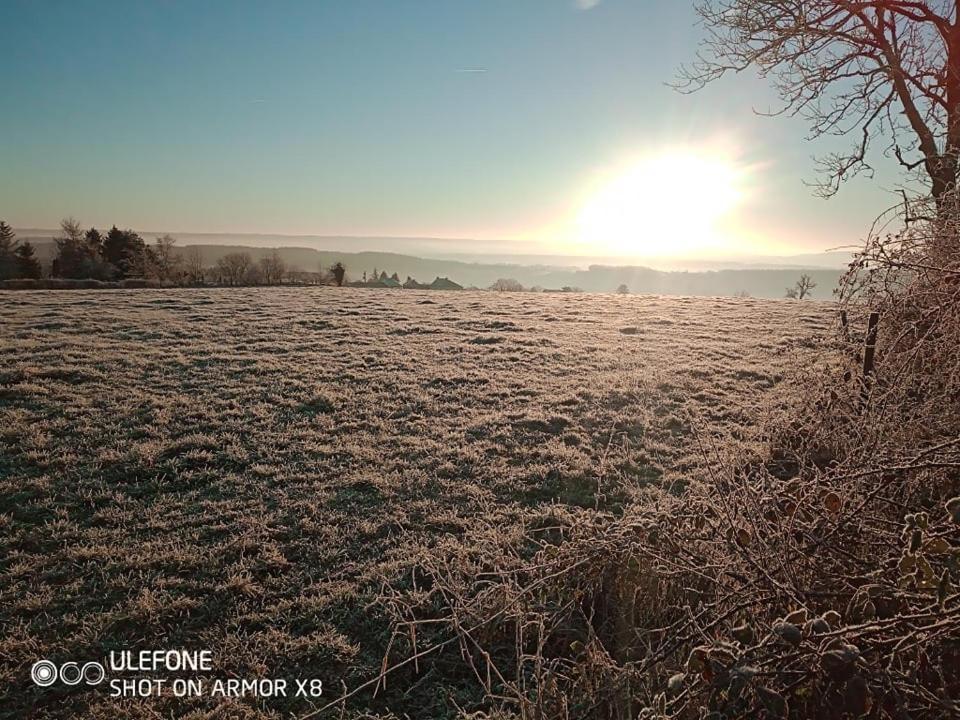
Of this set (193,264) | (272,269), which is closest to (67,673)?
(272,269)

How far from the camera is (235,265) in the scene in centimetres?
3650

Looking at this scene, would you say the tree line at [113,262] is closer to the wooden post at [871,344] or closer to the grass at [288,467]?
the grass at [288,467]

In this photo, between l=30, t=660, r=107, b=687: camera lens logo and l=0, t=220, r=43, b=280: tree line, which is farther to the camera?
l=0, t=220, r=43, b=280: tree line

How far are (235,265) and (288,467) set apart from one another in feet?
116

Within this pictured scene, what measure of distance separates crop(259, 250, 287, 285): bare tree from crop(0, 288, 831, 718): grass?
17.0 metres

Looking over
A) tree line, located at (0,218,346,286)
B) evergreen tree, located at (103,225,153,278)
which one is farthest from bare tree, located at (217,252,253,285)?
evergreen tree, located at (103,225,153,278)

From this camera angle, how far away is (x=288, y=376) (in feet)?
31.8

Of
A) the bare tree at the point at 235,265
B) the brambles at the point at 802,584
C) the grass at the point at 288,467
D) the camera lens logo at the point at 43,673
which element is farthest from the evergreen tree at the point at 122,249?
the brambles at the point at 802,584

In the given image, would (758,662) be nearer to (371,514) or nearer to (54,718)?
(54,718)

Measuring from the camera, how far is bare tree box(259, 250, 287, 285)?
3045 centimetres

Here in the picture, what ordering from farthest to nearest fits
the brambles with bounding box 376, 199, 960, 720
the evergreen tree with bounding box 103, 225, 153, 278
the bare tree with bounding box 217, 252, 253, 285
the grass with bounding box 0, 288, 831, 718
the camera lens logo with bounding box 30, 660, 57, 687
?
the evergreen tree with bounding box 103, 225, 153, 278
the bare tree with bounding box 217, 252, 253, 285
the grass with bounding box 0, 288, 831, 718
the camera lens logo with bounding box 30, 660, 57, 687
the brambles with bounding box 376, 199, 960, 720

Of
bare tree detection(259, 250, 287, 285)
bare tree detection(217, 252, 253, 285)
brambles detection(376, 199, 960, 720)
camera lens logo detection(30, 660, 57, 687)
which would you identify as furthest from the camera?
bare tree detection(217, 252, 253, 285)

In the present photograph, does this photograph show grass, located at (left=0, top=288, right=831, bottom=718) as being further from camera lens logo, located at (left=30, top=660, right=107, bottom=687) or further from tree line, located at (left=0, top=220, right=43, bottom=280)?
tree line, located at (left=0, top=220, right=43, bottom=280)

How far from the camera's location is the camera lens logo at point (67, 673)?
2.89m
